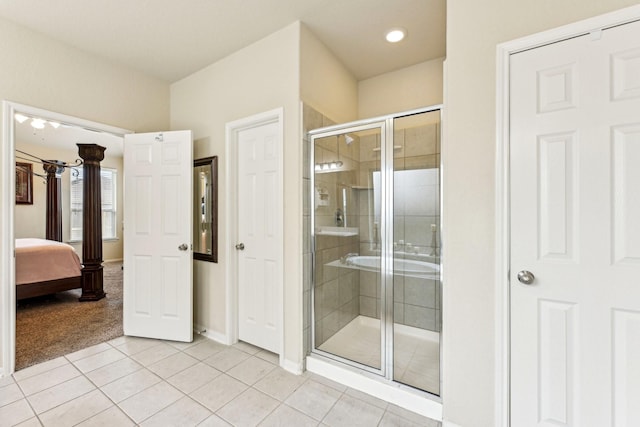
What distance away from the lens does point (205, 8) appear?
2070 millimetres

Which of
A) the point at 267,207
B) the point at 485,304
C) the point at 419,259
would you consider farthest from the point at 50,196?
the point at 485,304

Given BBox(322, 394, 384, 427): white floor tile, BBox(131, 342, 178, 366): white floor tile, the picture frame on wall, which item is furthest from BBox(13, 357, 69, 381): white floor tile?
the picture frame on wall

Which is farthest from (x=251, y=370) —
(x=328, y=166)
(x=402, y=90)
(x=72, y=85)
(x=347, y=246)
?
(x=402, y=90)

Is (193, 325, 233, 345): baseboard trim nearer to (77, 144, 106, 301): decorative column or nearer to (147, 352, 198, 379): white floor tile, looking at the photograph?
(147, 352, 198, 379): white floor tile

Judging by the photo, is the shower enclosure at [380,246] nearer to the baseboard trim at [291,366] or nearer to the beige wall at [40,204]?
the baseboard trim at [291,366]

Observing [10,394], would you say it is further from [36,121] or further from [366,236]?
[36,121]

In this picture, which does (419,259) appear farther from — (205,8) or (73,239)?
(73,239)

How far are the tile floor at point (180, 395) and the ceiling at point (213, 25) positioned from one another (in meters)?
2.74

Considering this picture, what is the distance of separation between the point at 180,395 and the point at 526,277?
228cm

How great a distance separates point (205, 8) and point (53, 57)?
57.6 inches

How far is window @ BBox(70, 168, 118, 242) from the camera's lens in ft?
21.0

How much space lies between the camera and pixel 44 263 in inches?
153

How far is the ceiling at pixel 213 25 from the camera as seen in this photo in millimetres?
2045

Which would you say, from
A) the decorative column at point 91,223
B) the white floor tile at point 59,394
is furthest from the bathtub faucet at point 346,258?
the decorative column at point 91,223
